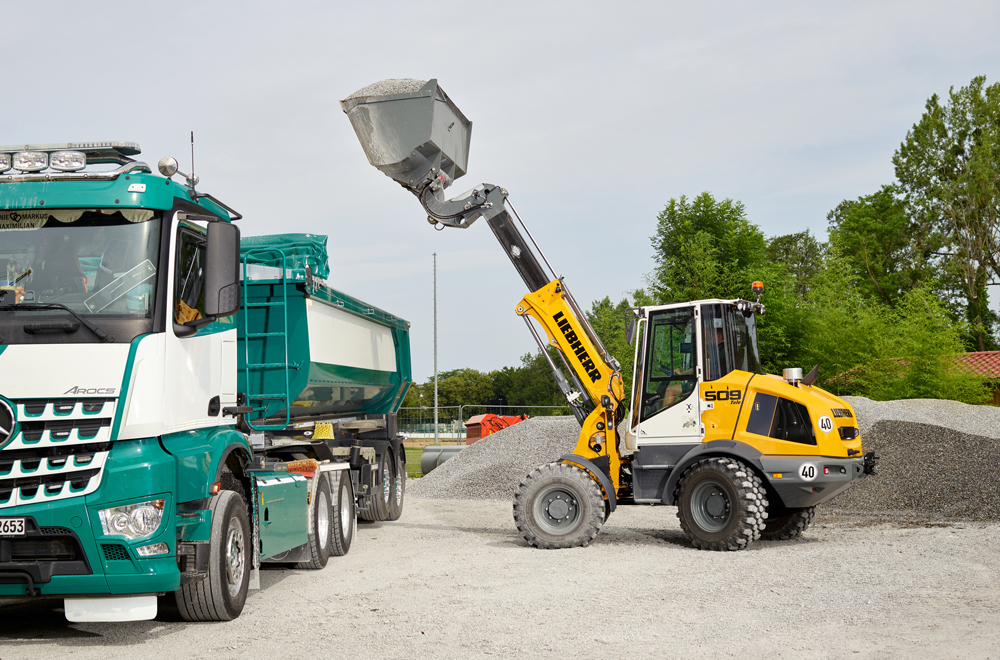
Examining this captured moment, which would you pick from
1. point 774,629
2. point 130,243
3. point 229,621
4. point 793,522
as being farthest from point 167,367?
point 793,522

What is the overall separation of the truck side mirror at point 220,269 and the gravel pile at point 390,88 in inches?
184

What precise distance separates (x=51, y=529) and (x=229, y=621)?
172 centimetres

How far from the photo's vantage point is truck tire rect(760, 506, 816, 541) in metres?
11.0

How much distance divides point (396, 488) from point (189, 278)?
853 centimetres

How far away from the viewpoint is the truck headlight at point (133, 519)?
5.32 meters

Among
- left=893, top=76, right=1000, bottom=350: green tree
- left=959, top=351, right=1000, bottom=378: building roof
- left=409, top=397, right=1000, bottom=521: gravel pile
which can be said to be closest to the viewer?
left=409, top=397, right=1000, bottom=521: gravel pile

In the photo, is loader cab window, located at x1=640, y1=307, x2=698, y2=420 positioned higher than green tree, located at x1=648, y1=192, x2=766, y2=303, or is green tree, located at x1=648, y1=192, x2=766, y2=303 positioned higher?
green tree, located at x1=648, y1=192, x2=766, y2=303

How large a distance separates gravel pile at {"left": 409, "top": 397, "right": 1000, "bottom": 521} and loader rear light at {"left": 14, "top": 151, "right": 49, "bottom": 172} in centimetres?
1237

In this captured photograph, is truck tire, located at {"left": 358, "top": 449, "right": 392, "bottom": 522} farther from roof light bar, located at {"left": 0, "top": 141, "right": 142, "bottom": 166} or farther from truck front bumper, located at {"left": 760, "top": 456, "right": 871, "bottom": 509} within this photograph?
roof light bar, located at {"left": 0, "top": 141, "right": 142, "bottom": 166}

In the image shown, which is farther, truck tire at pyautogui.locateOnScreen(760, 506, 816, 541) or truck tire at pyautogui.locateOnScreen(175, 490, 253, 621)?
truck tire at pyautogui.locateOnScreen(760, 506, 816, 541)

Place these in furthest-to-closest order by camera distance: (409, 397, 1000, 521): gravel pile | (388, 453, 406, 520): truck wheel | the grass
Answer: the grass, (388, 453, 406, 520): truck wheel, (409, 397, 1000, 521): gravel pile

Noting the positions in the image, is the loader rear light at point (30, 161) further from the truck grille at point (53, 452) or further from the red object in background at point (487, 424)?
the red object in background at point (487, 424)

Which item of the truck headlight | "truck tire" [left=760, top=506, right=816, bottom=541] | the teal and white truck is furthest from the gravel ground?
the truck headlight

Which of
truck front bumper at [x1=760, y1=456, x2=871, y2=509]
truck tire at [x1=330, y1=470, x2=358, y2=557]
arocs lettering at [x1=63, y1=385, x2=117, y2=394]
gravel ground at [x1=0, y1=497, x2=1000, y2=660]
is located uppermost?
arocs lettering at [x1=63, y1=385, x2=117, y2=394]
